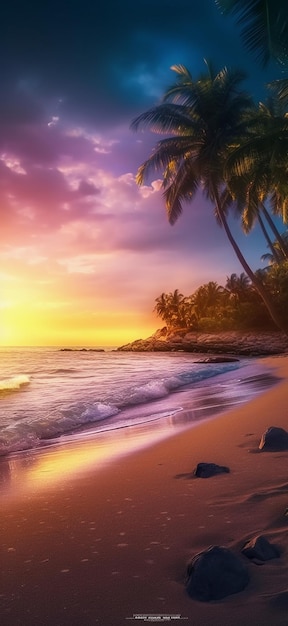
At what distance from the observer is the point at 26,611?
1.87 metres

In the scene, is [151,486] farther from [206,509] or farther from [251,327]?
[251,327]

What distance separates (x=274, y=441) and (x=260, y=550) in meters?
2.21

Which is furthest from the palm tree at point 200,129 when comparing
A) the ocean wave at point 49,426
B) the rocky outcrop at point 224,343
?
the ocean wave at point 49,426

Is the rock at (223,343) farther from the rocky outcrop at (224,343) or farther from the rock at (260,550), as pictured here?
the rock at (260,550)

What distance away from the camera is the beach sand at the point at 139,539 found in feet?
5.93

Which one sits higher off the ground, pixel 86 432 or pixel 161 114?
pixel 161 114

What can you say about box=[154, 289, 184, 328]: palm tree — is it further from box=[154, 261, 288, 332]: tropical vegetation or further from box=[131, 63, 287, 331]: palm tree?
box=[131, 63, 287, 331]: palm tree

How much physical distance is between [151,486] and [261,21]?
29.6 ft

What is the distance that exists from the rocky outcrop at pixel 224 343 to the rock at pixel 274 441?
28.0 m

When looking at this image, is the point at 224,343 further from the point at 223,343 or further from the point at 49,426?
the point at 49,426

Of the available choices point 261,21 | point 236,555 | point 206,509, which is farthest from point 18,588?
point 261,21

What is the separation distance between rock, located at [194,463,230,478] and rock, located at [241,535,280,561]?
1343 millimetres

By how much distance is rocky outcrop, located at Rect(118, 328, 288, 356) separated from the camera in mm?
35719

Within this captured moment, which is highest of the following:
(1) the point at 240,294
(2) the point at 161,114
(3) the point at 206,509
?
(2) the point at 161,114
